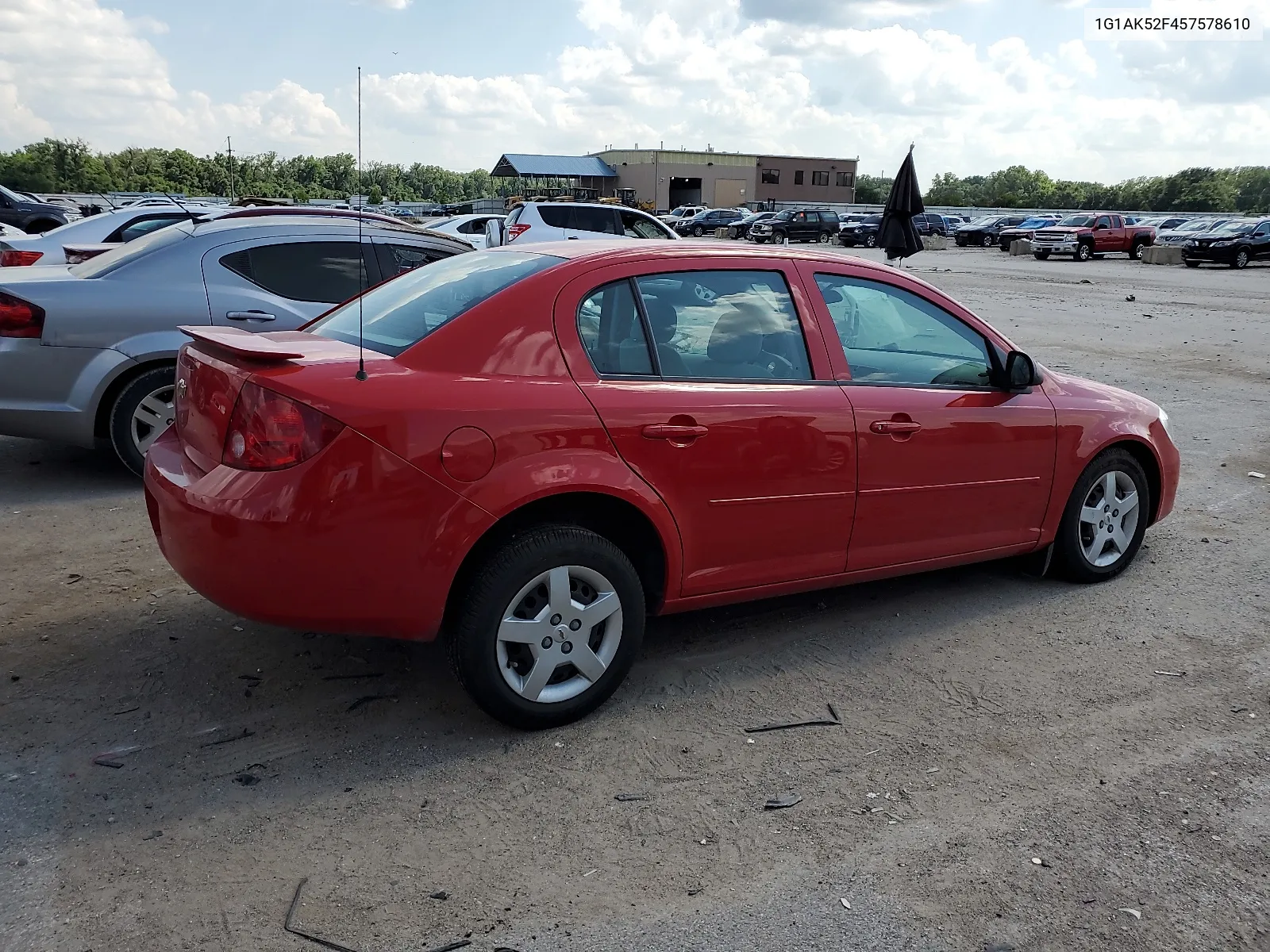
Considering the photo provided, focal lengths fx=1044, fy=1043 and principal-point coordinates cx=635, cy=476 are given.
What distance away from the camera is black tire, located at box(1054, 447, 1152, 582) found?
5.03 m

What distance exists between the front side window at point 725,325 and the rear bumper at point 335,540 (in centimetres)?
103

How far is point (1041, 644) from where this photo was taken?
4512mm

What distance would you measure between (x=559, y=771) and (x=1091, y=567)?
10.2 ft

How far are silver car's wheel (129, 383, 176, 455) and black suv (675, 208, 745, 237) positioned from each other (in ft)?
164

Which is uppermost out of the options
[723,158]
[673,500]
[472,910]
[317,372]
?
[723,158]

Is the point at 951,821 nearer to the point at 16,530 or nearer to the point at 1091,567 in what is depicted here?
the point at 1091,567

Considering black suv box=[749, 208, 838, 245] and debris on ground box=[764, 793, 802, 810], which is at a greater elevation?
black suv box=[749, 208, 838, 245]

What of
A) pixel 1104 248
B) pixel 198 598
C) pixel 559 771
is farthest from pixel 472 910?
pixel 1104 248

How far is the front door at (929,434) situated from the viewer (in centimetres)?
425

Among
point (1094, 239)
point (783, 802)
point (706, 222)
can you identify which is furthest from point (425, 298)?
point (706, 222)

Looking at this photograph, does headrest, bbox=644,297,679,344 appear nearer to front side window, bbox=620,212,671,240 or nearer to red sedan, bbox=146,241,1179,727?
red sedan, bbox=146,241,1179,727

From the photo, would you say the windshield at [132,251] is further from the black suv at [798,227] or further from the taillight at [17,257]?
the black suv at [798,227]

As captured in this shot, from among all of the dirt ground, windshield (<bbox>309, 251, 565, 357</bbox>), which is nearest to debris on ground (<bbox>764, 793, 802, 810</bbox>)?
the dirt ground

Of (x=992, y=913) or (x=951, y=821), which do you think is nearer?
(x=992, y=913)
